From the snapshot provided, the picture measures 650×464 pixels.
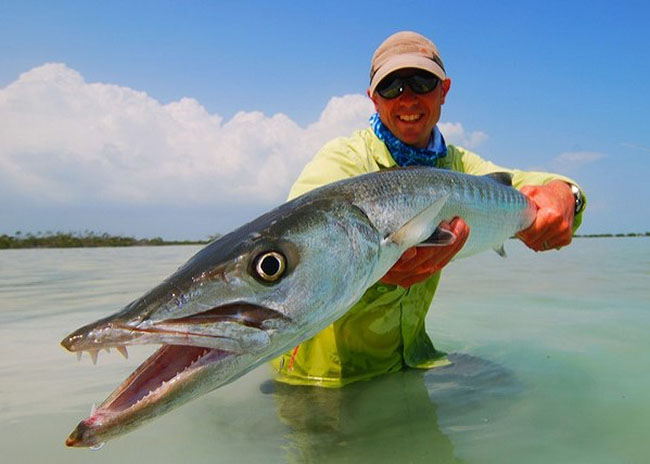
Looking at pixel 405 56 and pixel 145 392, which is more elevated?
pixel 405 56

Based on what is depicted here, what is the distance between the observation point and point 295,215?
195 cm

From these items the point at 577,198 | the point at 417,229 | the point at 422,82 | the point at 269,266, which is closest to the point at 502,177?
the point at 577,198

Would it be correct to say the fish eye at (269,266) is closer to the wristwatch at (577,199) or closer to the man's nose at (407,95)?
the man's nose at (407,95)

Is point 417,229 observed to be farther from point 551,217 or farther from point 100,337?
point 551,217

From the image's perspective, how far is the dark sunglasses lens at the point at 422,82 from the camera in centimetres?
346

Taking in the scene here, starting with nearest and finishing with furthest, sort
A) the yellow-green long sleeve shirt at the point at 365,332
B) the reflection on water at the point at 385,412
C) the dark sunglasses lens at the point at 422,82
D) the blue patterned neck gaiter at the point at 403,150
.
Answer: the reflection on water at the point at 385,412 < the yellow-green long sleeve shirt at the point at 365,332 < the dark sunglasses lens at the point at 422,82 < the blue patterned neck gaiter at the point at 403,150

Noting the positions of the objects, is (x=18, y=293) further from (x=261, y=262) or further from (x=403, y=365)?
(x=261, y=262)

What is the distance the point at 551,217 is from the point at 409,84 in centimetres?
125

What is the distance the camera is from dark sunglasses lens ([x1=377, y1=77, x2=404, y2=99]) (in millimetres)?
3479

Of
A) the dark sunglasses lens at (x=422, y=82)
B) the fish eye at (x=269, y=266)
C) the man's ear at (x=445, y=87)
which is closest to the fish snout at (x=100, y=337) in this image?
the fish eye at (x=269, y=266)

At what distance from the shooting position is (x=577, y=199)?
3.56m

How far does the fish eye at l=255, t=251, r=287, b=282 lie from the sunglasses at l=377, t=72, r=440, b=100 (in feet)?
6.88

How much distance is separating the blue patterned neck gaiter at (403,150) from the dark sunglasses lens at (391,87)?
24 centimetres

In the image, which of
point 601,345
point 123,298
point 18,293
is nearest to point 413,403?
point 601,345
